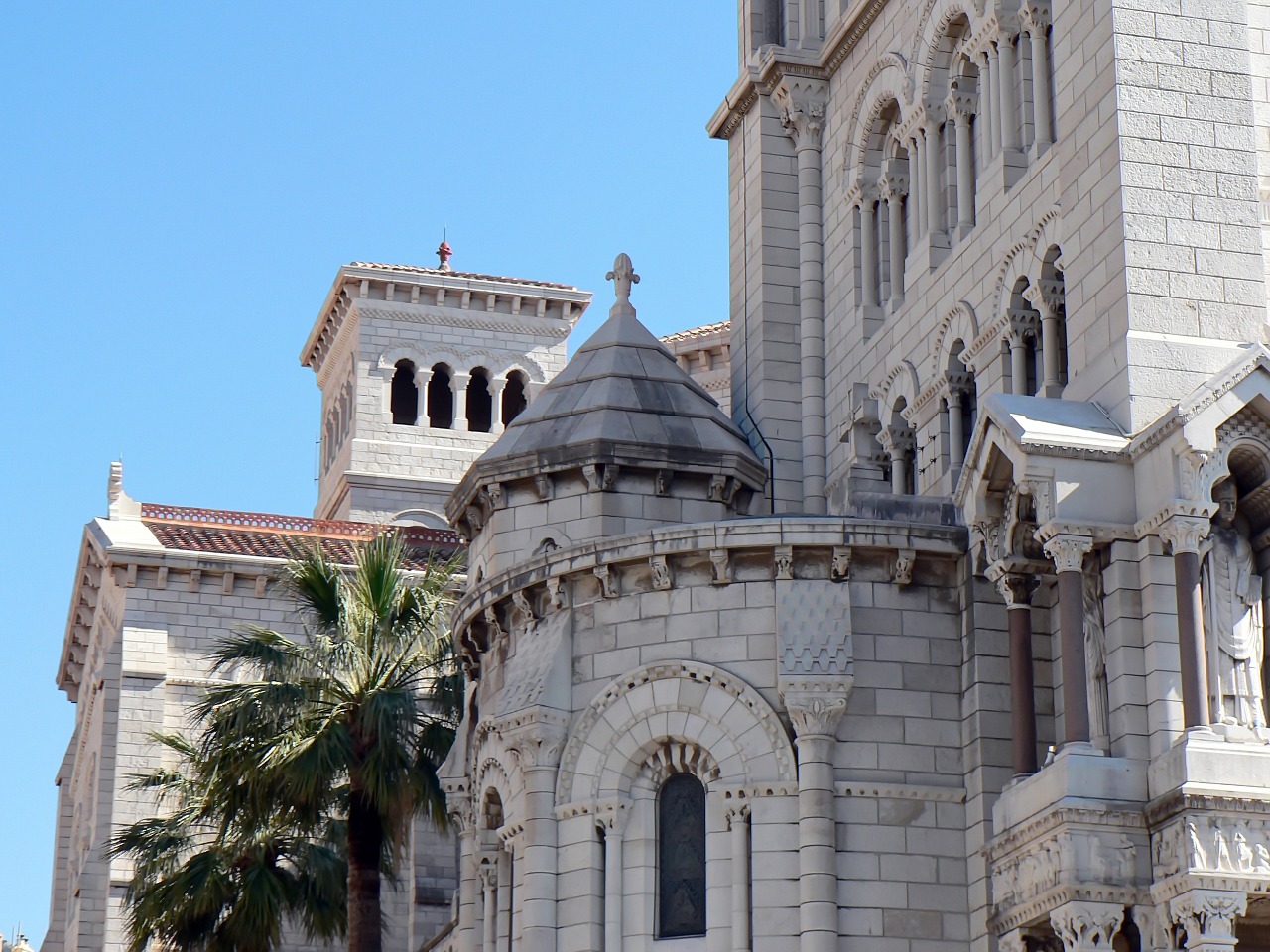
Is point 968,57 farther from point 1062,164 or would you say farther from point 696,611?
point 696,611

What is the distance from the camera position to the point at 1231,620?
2197 centimetres

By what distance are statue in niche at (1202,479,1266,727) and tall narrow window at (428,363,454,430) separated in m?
38.6

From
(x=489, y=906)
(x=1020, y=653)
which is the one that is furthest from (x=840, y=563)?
(x=489, y=906)

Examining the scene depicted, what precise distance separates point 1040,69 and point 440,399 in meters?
33.8

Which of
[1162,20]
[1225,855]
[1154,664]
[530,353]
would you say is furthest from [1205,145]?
[530,353]

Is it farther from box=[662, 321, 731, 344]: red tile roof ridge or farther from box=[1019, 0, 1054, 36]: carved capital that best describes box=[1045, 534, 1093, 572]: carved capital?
box=[662, 321, 731, 344]: red tile roof ridge

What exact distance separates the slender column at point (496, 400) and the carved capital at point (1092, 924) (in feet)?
128

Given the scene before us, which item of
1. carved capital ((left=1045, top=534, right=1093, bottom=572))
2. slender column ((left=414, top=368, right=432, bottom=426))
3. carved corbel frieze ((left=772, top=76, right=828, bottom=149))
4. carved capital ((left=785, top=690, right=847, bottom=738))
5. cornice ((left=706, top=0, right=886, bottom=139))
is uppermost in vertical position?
slender column ((left=414, top=368, right=432, bottom=426))

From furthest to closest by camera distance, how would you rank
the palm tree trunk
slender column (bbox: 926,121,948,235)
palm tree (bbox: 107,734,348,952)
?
palm tree (bbox: 107,734,348,952)
slender column (bbox: 926,121,948,235)
the palm tree trunk

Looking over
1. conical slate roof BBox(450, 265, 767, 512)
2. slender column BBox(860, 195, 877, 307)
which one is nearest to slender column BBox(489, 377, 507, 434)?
conical slate roof BBox(450, 265, 767, 512)

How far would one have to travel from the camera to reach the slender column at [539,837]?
81.9 feet

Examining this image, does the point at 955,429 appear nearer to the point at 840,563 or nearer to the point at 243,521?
the point at 840,563

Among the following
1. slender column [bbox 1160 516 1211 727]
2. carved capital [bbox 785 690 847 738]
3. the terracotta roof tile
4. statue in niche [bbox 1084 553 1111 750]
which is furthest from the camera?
the terracotta roof tile

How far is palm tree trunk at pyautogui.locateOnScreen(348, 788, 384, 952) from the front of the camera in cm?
2945
